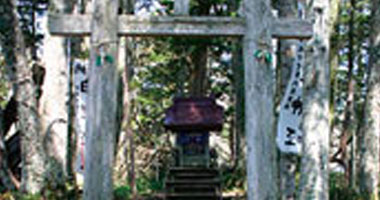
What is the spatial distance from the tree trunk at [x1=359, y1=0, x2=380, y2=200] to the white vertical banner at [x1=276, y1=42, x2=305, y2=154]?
3548mm

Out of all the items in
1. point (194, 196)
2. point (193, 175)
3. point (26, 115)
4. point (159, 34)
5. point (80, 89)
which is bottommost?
point (194, 196)

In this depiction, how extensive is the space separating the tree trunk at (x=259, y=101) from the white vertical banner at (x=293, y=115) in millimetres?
1975

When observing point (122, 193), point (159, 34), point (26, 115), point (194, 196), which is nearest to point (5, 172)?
point (26, 115)

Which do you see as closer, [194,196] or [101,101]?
[101,101]

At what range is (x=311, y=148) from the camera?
668 centimetres

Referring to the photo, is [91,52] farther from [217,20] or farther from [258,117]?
[258,117]

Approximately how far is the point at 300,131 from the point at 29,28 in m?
11.9

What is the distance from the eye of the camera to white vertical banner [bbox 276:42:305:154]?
720 cm

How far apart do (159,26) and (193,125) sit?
834cm

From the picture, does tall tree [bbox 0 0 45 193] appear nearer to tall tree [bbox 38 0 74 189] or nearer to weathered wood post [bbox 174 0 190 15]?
tall tree [bbox 38 0 74 189]

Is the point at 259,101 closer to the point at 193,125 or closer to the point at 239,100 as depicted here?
the point at 193,125

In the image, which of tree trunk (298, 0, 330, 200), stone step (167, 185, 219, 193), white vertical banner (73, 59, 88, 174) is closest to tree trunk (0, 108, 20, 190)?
white vertical banner (73, 59, 88, 174)

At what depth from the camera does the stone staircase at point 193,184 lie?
40.1ft

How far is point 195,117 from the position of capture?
13633 millimetres
